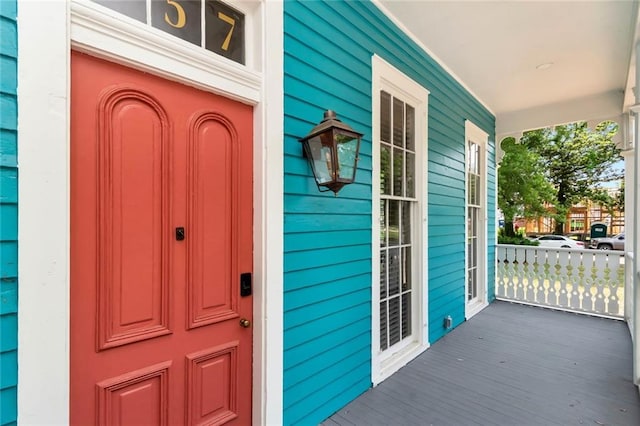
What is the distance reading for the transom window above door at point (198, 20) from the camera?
1379mm

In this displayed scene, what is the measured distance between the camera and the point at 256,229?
1.77 metres

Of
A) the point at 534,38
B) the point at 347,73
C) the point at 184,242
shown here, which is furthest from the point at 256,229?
the point at 534,38

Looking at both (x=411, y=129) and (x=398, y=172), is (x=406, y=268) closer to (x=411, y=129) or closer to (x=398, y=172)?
(x=398, y=172)

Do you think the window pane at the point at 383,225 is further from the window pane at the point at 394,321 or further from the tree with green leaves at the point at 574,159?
the tree with green leaves at the point at 574,159

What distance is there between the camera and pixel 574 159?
14.6 metres

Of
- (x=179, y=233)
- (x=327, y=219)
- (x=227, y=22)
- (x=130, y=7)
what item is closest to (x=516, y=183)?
(x=327, y=219)

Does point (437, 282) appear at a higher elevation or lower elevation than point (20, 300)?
lower

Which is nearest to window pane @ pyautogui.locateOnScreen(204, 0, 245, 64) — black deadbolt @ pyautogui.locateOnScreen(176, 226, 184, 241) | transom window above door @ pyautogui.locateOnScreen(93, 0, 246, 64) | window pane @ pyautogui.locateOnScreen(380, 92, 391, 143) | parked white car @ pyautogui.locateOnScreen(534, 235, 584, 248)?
transom window above door @ pyautogui.locateOnScreen(93, 0, 246, 64)

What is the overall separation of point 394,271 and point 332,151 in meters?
1.64

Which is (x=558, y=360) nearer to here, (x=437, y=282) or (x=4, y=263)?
(x=437, y=282)

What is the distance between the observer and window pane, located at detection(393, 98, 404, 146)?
300 centimetres

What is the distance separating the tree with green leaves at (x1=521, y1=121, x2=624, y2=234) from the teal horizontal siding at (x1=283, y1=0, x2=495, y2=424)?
13431mm

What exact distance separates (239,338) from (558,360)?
316 centimetres

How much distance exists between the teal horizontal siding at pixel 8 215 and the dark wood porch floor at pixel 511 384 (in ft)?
5.78
